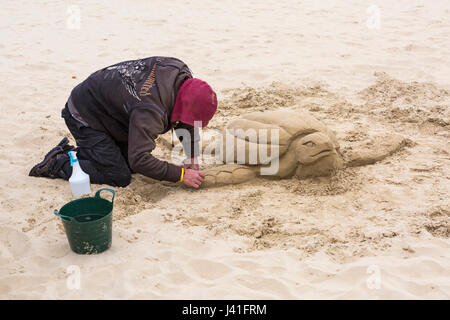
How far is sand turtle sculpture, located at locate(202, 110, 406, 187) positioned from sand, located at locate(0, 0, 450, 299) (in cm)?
9

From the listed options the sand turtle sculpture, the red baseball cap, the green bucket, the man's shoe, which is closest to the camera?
the green bucket

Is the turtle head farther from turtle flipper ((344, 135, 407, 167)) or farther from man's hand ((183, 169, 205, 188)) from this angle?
man's hand ((183, 169, 205, 188))

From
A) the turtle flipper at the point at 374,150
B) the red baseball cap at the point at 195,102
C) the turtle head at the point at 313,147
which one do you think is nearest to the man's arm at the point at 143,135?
the red baseball cap at the point at 195,102

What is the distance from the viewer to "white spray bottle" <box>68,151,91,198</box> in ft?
10.6

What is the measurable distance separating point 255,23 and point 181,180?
4406 millimetres

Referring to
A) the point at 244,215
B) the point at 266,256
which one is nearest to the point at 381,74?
the point at 244,215

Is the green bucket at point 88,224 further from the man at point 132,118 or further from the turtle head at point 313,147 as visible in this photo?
the turtle head at point 313,147

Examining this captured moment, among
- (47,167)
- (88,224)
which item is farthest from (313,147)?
(47,167)

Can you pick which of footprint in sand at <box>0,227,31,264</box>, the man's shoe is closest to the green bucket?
footprint in sand at <box>0,227,31,264</box>

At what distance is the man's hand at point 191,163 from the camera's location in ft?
11.5

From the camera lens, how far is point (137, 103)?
2967 millimetres

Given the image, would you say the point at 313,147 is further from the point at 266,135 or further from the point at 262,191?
the point at 262,191

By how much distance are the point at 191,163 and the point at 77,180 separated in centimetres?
80

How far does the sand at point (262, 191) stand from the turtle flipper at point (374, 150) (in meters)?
0.05
